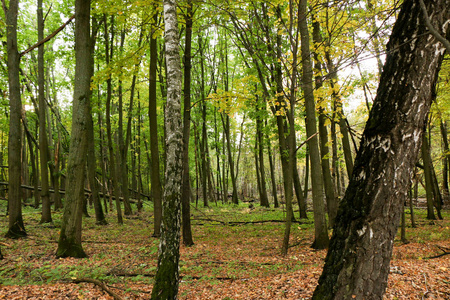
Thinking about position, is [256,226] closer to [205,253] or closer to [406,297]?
[205,253]

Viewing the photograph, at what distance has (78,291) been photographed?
13.1ft

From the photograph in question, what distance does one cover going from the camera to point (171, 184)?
138 inches

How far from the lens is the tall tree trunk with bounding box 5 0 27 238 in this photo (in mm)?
7051

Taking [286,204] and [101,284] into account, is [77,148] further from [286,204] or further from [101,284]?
[286,204]

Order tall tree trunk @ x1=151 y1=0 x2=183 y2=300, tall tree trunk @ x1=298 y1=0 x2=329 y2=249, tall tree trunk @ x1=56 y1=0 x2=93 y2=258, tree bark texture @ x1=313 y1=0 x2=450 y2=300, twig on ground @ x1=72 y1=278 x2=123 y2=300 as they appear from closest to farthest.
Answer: tree bark texture @ x1=313 y1=0 x2=450 y2=300
tall tree trunk @ x1=151 y1=0 x2=183 y2=300
twig on ground @ x1=72 y1=278 x2=123 y2=300
tall tree trunk @ x1=56 y1=0 x2=93 y2=258
tall tree trunk @ x1=298 y1=0 x2=329 y2=249

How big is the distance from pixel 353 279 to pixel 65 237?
617 cm

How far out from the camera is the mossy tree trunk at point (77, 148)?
5.75 metres

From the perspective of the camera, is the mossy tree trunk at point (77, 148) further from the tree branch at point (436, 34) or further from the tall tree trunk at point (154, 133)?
the tree branch at point (436, 34)

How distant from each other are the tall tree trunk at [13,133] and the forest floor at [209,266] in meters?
0.66

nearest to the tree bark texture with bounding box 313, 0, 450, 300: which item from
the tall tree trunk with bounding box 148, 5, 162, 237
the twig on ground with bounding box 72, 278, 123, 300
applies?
the twig on ground with bounding box 72, 278, 123, 300

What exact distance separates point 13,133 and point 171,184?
6.47 metres

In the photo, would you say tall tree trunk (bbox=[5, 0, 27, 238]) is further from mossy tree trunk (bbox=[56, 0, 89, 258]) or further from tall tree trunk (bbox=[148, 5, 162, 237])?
tall tree trunk (bbox=[148, 5, 162, 237])

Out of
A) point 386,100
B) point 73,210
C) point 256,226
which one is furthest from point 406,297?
point 256,226

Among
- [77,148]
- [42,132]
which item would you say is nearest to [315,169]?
[77,148]
